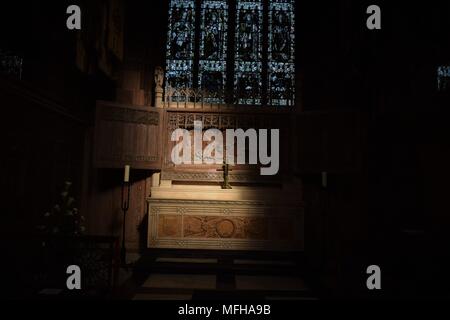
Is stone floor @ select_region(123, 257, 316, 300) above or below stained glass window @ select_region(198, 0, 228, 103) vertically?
below

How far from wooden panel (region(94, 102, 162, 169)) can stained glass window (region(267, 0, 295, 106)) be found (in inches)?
108

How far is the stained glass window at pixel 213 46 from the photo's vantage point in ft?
26.1

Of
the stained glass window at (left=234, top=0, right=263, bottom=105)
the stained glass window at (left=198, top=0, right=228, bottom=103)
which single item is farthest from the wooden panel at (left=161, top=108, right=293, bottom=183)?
the stained glass window at (left=198, top=0, right=228, bottom=103)

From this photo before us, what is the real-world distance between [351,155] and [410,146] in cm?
149

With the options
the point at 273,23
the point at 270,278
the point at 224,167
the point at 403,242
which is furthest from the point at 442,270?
the point at 273,23

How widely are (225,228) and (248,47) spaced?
4159 mm

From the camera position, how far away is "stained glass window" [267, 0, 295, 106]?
312 inches

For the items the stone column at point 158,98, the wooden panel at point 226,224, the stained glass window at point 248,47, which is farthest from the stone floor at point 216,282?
the stained glass window at point 248,47

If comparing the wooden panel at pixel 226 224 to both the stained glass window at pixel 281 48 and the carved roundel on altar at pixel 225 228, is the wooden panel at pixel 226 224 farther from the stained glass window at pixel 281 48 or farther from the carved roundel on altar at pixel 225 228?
the stained glass window at pixel 281 48

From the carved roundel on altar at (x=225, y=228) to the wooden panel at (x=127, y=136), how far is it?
1589 mm

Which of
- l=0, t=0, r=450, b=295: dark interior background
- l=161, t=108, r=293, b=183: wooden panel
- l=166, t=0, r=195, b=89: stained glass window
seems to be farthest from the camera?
l=166, t=0, r=195, b=89: stained glass window

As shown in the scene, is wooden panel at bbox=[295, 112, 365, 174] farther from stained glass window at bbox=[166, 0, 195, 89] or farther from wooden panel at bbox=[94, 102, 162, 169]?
stained glass window at bbox=[166, 0, 195, 89]

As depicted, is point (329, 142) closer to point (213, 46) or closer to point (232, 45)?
point (232, 45)

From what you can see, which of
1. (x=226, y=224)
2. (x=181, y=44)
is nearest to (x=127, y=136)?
(x=226, y=224)
